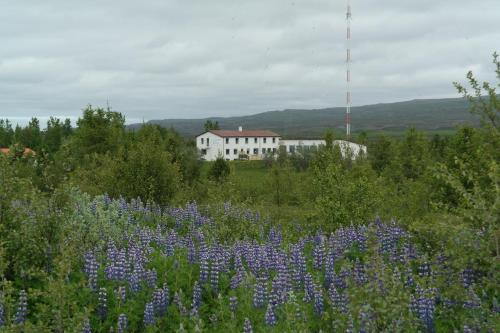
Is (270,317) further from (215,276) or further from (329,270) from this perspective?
(329,270)

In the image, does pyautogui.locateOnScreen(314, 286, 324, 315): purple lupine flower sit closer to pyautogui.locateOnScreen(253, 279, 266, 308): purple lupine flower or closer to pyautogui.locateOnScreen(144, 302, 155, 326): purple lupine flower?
pyautogui.locateOnScreen(253, 279, 266, 308): purple lupine flower

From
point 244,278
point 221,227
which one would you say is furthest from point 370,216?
point 244,278

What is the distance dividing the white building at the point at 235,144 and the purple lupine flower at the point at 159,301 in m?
100

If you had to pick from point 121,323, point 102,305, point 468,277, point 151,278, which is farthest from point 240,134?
point 121,323

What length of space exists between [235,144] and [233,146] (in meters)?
0.60

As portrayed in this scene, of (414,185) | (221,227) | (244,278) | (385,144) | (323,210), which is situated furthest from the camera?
(385,144)

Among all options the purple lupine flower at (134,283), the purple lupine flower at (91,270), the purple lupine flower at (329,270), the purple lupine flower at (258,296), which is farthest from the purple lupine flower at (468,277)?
the purple lupine flower at (91,270)

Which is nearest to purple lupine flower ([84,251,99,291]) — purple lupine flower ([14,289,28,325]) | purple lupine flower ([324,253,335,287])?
purple lupine flower ([14,289,28,325])

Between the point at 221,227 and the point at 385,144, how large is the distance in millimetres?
39868

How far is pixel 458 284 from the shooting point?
696cm

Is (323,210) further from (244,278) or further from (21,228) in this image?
(21,228)

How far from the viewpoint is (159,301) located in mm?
7910

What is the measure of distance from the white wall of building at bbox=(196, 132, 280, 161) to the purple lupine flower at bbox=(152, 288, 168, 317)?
101m

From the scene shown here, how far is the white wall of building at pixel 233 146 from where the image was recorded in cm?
11025
